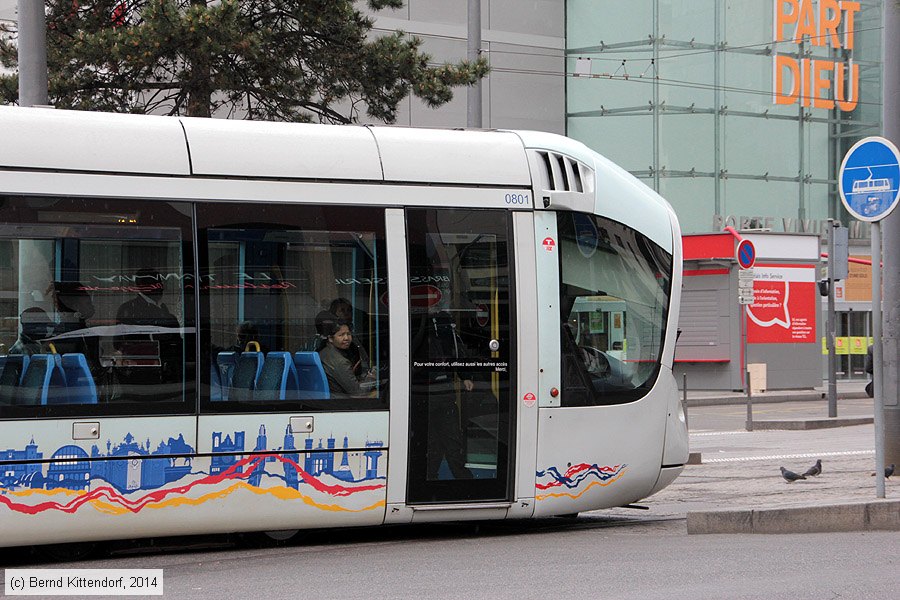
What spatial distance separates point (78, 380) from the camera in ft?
27.5

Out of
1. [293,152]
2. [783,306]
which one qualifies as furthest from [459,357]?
[783,306]

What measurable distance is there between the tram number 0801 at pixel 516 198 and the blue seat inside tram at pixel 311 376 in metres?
1.75

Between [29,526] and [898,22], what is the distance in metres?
8.81

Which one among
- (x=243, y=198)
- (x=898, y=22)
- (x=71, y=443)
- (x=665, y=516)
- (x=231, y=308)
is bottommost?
(x=665, y=516)

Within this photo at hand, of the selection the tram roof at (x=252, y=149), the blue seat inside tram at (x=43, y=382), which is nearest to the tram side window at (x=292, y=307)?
the tram roof at (x=252, y=149)

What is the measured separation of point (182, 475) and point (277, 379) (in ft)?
2.79

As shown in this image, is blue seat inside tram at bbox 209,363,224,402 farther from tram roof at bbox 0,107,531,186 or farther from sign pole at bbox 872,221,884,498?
sign pole at bbox 872,221,884,498

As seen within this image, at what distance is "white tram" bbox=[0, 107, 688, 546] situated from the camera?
8.38 meters

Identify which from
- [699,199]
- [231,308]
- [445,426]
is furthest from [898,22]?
[699,199]

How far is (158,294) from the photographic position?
8.62 metres

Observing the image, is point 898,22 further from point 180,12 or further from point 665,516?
point 180,12

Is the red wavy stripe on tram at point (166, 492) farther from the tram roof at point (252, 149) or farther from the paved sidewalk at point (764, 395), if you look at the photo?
the paved sidewalk at point (764, 395)

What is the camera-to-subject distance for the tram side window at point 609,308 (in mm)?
9594

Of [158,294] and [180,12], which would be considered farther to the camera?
[180,12]
